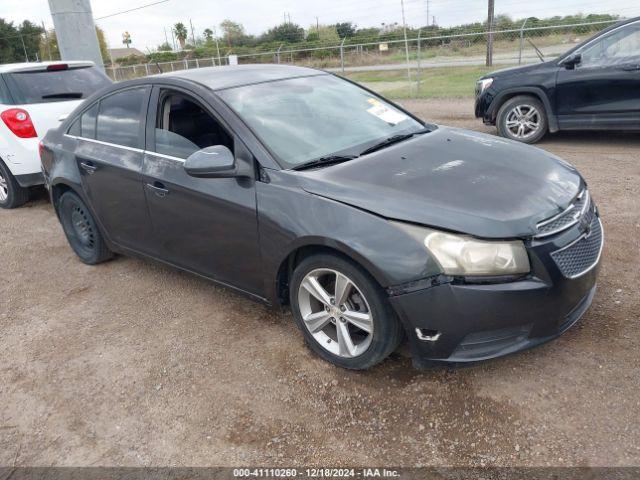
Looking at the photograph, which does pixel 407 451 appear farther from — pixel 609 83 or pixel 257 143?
pixel 609 83

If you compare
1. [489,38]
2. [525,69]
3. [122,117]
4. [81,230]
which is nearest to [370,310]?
[122,117]

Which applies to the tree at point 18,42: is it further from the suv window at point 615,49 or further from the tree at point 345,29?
the suv window at point 615,49

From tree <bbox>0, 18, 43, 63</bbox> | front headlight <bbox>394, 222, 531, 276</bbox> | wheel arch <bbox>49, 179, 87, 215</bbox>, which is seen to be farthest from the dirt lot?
tree <bbox>0, 18, 43, 63</bbox>

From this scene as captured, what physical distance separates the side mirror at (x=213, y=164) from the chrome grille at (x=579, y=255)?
1814 mm

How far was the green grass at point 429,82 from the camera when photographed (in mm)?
14358

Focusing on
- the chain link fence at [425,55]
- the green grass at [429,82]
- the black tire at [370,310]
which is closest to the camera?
the black tire at [370,310]

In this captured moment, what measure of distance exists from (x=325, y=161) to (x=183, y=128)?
1.12 m

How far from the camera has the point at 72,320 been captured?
13.1ft

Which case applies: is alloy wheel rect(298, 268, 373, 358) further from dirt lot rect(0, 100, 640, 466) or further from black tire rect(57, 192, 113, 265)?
black tire rect(57, 192, 113, 265)

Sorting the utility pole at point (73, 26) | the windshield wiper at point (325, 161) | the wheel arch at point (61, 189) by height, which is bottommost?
the wheel arch at point (61, 189)

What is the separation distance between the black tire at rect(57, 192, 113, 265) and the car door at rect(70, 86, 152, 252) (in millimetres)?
293

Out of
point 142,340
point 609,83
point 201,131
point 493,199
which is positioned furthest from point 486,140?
point 609,83

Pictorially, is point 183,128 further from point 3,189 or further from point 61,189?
point 3,189

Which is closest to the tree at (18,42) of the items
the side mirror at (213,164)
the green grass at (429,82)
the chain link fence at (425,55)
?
the chain link fence at (425,55)
